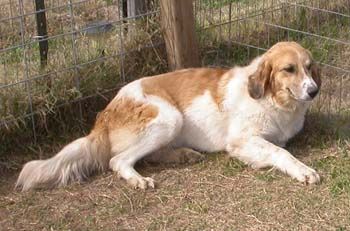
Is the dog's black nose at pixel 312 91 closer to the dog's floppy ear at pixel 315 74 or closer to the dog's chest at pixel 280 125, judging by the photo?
the dog's floppy ear at pixel 315 74

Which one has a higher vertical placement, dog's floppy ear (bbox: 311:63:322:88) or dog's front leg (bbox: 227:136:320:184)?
A: dog's floppy ear (bbox: 311:63:322:88)

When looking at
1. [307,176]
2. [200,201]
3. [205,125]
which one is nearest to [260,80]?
[205,125]

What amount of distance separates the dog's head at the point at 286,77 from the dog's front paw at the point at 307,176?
19.5 inches

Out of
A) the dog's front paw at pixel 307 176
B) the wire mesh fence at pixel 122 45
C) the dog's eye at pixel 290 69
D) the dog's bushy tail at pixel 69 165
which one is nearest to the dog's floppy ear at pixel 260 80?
the dog's eye at pixel 290 69

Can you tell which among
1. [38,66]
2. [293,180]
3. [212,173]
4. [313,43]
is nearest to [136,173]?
[212,173]

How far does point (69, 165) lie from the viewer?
4.68 metres

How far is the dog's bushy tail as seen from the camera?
4.61 meters

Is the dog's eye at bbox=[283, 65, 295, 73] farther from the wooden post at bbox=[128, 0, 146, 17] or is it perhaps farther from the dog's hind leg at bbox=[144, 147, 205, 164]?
the wooden post at bbox=[128, 0, 146, 17]

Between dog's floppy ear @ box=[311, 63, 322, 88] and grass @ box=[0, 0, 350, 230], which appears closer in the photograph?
grass @ box=[0, 0, 350, 230]

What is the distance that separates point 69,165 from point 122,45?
1478 millimetres

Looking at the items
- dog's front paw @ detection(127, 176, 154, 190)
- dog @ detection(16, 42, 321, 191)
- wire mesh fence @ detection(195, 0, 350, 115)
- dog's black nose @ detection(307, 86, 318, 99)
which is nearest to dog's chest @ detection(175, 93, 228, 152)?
dog @ detection(16, 42, 321, 191)

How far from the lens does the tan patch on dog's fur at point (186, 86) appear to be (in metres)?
5.03

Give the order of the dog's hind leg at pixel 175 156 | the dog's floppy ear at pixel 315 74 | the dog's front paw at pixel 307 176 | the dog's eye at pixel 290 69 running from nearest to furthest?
the dog's front paw at pixel 307 176 < the dog's eye at pixel 290 69 < the dog's floppy ear at pixel 315 74 < the dog's hind leg at pixel 175 156

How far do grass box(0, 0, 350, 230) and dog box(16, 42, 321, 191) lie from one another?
10cm
